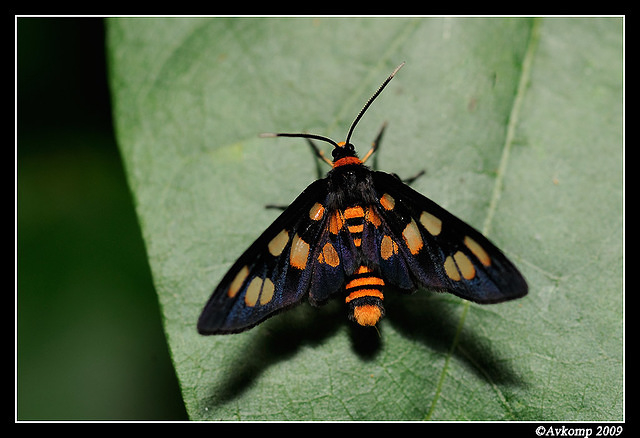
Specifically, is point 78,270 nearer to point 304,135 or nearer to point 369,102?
point 304,135

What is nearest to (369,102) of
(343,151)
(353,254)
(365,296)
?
(343,151)

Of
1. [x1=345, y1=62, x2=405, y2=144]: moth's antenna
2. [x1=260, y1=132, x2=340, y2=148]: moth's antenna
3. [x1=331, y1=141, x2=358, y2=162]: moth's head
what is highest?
[x1=345, y1=62, x2=405, y2=144]: moth's antenna

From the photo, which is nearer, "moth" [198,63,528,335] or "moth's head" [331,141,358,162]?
"moth" [198,63,528,335]

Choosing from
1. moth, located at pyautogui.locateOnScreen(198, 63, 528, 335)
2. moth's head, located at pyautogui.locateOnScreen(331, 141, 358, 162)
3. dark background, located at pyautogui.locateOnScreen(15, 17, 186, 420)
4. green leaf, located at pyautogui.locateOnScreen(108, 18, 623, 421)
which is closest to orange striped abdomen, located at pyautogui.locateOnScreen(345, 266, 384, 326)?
moth, located at pyautogui.locateOnScreen(198, 63, 528, 335)

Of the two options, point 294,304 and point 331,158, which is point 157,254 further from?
point 331,158

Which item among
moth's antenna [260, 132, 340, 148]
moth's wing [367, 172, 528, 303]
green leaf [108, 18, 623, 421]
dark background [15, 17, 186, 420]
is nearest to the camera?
moth's wing [367, 172, 528, 303]

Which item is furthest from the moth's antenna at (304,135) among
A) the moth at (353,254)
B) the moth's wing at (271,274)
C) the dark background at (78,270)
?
the dark background at (78,270)

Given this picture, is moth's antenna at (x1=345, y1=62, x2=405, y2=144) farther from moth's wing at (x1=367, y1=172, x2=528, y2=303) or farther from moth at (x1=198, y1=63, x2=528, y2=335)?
moth's wing at (x1=367, y1=172, x2=528, y2=303)
